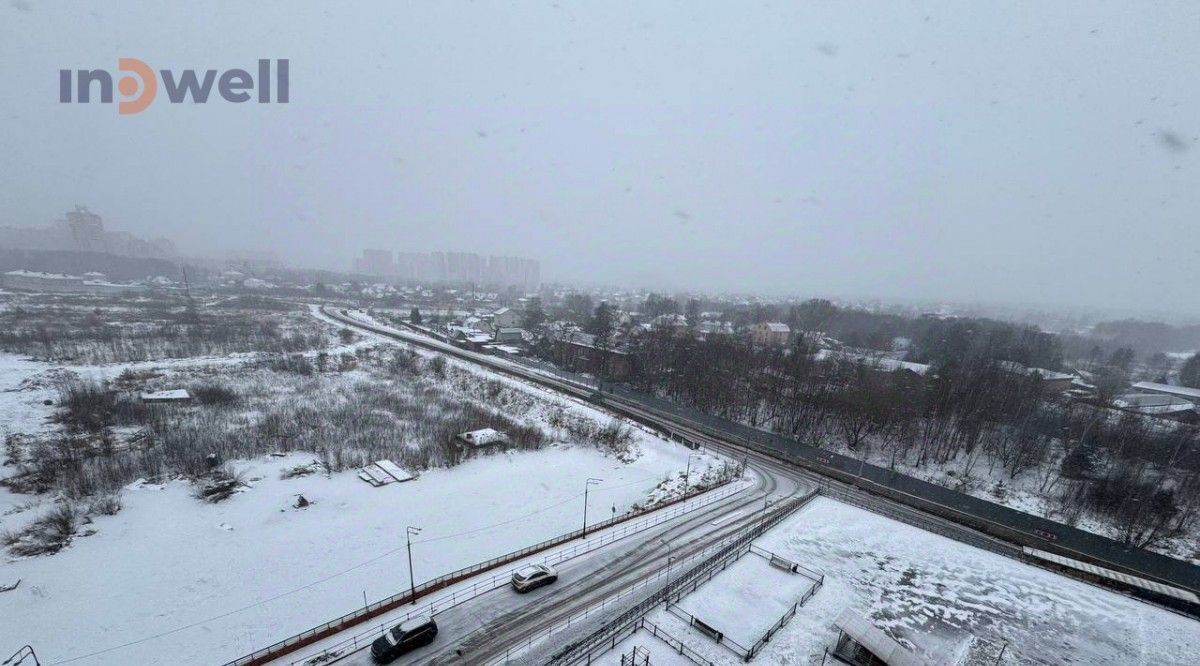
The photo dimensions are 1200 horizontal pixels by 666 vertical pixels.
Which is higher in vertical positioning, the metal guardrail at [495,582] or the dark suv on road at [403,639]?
the dark suv on road at [403,639]

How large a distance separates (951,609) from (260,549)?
1185 inches

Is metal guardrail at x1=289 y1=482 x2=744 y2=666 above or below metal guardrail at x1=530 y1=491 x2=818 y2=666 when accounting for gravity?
below

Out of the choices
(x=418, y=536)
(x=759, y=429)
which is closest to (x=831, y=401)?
(x=759, y=429)

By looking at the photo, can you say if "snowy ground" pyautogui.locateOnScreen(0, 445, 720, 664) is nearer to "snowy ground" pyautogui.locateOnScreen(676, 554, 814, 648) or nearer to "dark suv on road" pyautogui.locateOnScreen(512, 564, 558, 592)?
"dark suv on road" pyautogui.locateOnScreen(512, 564, 558, 592)

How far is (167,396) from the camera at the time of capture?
3806 centimetres

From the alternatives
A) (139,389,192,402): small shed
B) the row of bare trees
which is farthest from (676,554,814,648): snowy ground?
(139,389,192,402): small shed

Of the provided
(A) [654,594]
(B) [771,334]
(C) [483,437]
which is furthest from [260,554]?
(B) [771,334]

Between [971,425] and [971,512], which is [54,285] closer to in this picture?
[971,512]

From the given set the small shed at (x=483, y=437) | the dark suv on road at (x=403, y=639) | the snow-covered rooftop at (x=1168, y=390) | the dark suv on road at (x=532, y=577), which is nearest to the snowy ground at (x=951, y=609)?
the dark suv on road at (x=532, y=577)

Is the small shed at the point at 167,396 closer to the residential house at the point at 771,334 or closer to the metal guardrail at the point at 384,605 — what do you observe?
the metal guardrail at the point at 384,605

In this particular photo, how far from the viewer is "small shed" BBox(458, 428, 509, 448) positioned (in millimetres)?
33213

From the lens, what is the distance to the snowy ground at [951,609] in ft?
51.2

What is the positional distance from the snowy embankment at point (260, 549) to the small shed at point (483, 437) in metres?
1.91

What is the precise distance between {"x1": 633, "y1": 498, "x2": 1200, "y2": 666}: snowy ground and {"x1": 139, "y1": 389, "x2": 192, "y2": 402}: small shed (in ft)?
148
